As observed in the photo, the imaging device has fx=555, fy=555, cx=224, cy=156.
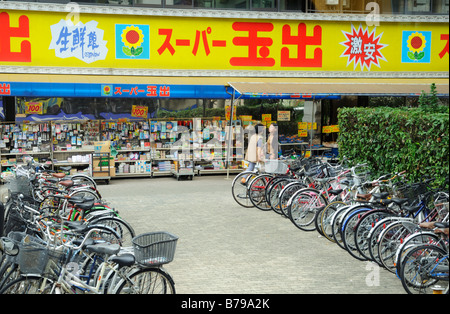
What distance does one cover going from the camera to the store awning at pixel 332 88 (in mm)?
16458

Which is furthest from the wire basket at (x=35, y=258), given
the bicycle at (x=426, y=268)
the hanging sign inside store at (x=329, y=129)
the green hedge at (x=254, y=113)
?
the hanging sign inside store at (x=329, y=129)

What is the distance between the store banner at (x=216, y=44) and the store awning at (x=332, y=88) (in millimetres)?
752

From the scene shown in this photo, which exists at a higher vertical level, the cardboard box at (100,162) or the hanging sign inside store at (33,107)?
the hanging sign inside store at (33,107)

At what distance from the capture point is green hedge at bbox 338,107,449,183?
905 centimetres

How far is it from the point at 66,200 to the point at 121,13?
31.6ft

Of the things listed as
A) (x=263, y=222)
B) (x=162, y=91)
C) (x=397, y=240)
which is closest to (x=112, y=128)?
(x=162, y=91)

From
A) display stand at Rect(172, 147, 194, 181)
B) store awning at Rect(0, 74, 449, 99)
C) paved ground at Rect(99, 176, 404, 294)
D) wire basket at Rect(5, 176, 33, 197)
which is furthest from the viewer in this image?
display stand at Rect(172, 147, 194, 181)

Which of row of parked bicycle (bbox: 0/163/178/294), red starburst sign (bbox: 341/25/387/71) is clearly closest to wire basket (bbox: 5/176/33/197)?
row of parked bicycle (bbox: 0/163/178/294)

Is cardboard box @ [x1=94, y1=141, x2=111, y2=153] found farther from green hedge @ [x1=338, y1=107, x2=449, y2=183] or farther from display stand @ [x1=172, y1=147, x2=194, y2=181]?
green hedge @ [x1=338, y1=107, x2=449, y2=183]

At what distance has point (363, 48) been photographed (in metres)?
19.4

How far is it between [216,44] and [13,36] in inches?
246

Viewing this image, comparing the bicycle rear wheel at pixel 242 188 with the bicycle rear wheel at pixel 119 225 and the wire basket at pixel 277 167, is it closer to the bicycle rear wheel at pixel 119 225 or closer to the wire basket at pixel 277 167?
the wire basket at pixel 277 167

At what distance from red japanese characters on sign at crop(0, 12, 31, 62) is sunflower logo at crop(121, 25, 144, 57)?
286 centimetres

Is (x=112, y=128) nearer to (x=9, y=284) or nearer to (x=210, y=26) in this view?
(x=210, y=26)
